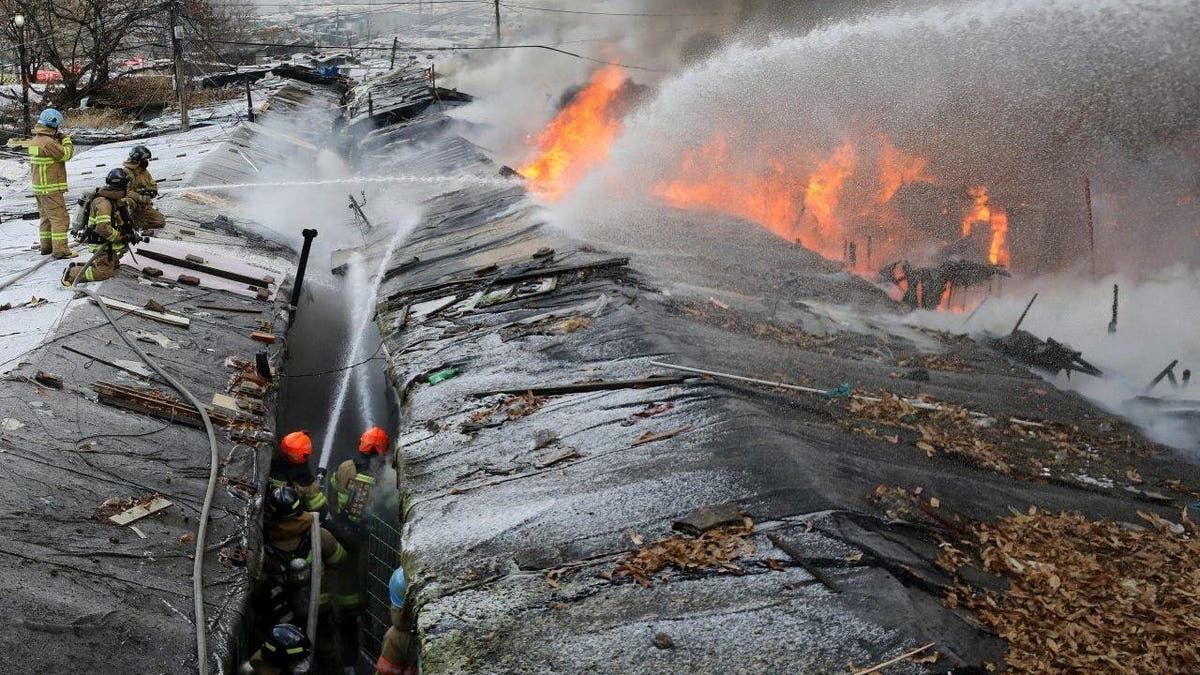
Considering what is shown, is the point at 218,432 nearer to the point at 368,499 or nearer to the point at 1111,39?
the point at 368,499

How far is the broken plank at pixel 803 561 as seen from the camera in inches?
222

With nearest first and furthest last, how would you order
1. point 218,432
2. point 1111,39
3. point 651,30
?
point 218,432
point 1111,39
point 651,30

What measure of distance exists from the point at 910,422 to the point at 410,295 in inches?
297

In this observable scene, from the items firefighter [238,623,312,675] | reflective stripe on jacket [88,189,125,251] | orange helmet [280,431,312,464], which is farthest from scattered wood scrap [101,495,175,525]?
reflective stripe on jacket [88,189,125,251]

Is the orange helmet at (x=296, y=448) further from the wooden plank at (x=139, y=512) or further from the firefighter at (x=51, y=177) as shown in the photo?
the firefighter at (x=51, y=177)

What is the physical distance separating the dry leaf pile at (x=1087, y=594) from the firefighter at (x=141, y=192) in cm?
1183

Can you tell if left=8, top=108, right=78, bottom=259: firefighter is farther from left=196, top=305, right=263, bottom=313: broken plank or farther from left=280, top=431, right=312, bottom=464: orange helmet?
left=280, top=431, right=312, bottom=464: orange helmet

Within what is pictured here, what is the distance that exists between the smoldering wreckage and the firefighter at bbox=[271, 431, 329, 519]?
64mm

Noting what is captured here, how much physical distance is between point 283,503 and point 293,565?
0.59 metres

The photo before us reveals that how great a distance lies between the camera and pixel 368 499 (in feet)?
32.7

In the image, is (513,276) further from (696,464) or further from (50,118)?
(50,118)

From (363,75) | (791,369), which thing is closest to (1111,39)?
(791,369)

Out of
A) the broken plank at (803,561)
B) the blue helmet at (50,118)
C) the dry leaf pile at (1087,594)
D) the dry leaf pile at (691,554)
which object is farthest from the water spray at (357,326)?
the dry leaf pile at (1087,594)

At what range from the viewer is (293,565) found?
838cm
